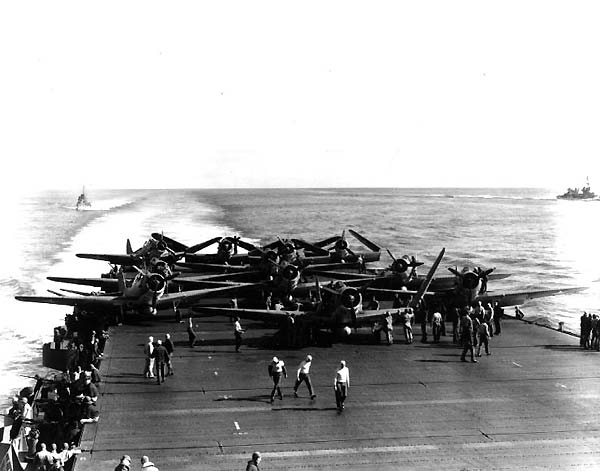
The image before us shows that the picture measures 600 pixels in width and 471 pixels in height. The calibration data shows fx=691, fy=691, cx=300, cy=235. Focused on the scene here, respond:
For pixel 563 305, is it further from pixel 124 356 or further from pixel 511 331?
pixel 124 356

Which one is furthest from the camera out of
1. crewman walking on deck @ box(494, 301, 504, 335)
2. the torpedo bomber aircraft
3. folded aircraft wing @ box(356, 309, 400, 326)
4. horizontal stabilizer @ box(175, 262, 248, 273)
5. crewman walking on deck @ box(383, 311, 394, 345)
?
horizontal stabilizer @ box(175, 262, 248, 273)

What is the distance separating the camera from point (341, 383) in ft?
67.6

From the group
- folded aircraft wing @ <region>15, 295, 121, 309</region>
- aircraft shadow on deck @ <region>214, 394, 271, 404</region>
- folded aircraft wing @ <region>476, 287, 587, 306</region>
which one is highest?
folded aircraft wing @ <region>476, 287, 587, 306</region>

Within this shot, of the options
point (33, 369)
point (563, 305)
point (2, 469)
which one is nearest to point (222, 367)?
point (2, 469)

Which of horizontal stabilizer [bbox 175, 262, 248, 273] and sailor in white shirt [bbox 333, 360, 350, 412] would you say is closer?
sailor in white shirt [bbox 333, 360, 350, 412]

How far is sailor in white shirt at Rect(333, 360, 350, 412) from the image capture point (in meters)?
20.5

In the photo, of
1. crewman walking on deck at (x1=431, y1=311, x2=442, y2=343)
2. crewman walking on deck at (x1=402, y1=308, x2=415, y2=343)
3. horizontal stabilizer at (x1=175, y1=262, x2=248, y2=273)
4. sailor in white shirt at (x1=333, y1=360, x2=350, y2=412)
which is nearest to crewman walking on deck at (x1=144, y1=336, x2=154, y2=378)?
sailor in white shirt at (x1=333, y1=360, x2=350, y2=412)

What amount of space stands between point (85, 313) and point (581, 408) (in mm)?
28260

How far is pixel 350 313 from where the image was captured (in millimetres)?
29000

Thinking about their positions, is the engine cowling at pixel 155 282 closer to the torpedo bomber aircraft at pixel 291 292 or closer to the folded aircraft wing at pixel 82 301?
the torpedo bomber aircraft at pixel 291 292

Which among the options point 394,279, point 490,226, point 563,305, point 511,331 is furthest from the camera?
point 490,226

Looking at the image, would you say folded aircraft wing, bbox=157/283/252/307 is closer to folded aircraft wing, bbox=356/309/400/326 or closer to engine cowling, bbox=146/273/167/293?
engine cowling, bbox=146/273/167/293

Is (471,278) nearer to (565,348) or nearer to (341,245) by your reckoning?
(565,348)

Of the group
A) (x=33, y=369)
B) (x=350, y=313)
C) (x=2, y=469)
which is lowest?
(x=33, y=369)
